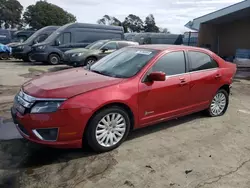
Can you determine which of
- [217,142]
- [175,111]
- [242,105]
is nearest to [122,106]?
[175,111]

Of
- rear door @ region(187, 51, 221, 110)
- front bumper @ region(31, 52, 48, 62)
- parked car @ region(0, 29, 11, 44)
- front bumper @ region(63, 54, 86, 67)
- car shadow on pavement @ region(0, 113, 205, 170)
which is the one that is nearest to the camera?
car shadow on pavement @ region(0, 113, 205, 170)

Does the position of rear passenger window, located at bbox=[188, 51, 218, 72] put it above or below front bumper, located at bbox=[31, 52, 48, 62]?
below

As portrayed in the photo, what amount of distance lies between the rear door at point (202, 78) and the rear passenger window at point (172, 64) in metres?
0.20

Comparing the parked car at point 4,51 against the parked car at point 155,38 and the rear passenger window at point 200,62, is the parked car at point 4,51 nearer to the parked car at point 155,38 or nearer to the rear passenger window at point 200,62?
the parked car at point 155,38

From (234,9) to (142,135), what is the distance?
41.5ft

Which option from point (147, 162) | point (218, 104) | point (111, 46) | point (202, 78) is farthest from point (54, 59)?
point (147, 162)

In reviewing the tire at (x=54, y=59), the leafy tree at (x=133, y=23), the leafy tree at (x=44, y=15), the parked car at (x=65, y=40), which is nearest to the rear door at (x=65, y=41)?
the parked car at (x=65, y=40)

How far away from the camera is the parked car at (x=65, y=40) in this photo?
14.8 meters

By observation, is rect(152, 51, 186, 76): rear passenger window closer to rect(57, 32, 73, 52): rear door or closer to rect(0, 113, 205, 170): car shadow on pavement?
rect(0, 113, 205, 170): car shadow on pavement

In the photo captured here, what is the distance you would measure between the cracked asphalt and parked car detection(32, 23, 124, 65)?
1046cm

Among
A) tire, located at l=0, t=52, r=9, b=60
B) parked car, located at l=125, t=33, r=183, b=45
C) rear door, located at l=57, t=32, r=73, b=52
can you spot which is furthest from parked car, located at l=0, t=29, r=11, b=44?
parked car, located at l=125, t=33, r=183, b=45

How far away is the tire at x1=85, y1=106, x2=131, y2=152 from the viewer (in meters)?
3.66

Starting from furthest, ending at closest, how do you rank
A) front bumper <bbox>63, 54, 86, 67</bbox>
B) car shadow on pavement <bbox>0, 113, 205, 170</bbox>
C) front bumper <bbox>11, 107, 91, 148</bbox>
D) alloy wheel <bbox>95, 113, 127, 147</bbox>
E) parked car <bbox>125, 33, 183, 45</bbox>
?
parked car <bbox>125, 33, 183, 45</bbox> < front bumper <bbox>63, 54, 86, 67</bbox> < alloy wheel <bbox>95, 113, 127, 147</bbox> < car shadow on pavement <bbox>0, 113, 205, 170</bbox> < front bumper <bbox>11, 107, 91, 148</bbox>

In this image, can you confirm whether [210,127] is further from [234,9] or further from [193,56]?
[234,9]
